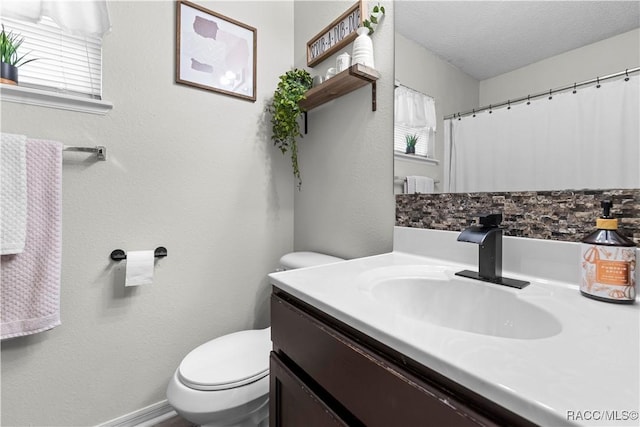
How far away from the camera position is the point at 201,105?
1383 millimetres

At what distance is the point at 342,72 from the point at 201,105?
0.72 metres

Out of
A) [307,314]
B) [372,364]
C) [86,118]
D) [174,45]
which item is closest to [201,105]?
[174,45]

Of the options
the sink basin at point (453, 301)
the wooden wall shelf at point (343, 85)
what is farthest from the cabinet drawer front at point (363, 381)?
the wooden wall shelf at point (343, 85)

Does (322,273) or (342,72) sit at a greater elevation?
(342,72)

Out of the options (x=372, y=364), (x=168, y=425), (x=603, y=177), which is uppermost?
(x=603, y=177)

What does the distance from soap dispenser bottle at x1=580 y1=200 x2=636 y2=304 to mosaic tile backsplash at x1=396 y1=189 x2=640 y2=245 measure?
5 cm

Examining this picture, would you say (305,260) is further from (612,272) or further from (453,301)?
(612,272)

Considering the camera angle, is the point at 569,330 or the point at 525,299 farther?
the point at 525,299

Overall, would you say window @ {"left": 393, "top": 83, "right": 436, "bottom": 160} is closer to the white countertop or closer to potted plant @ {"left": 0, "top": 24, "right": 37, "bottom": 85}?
the white countertop

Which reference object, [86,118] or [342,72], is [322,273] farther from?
[86,118]

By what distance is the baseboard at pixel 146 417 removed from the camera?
121 cm

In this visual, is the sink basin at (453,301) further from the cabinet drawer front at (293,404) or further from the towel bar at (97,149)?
the towel bar at (97,149)

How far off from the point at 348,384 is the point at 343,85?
3.78 feet

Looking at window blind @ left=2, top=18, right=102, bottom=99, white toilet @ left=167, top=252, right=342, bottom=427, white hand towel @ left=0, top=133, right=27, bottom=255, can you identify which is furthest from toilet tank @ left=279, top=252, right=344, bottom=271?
window blind @ left=2, top=18, right=102, bottom=99
